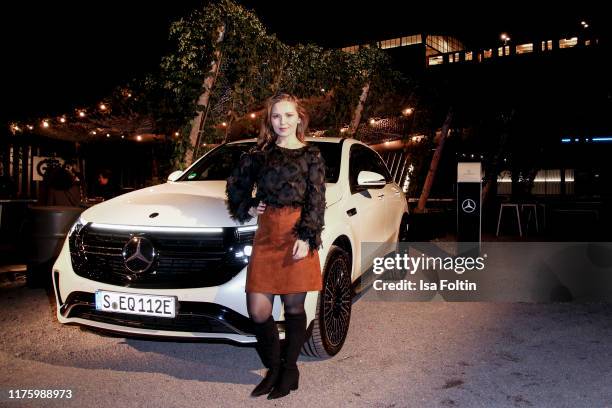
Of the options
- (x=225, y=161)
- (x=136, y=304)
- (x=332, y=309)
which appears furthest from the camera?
(x=225, y=161)

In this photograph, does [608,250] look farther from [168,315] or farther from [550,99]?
[168,315]

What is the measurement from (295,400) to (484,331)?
229 centimetres

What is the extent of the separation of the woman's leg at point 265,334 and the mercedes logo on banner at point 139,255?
0.78 meters

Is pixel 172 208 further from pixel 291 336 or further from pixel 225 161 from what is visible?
pixel 225 161

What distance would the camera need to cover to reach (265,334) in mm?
3270

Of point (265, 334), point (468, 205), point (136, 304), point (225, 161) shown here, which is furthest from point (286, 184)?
point (468, 205)

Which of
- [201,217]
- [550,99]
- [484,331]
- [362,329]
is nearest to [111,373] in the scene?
[201,217]

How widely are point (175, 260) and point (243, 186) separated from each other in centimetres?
73

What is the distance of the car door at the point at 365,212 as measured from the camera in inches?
183

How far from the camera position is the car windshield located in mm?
5029

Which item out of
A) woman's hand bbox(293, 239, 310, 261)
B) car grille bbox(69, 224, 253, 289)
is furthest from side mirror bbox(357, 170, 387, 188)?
woman's hand bbox(293, 239, 310, 261)

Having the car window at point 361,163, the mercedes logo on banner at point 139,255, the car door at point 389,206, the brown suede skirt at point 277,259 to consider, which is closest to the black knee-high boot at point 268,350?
the brown suede skirt at point 277,259

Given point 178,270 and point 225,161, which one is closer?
point 178,270

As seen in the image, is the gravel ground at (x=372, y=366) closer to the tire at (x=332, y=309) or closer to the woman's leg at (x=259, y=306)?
the tire at (x=332, y=309)
